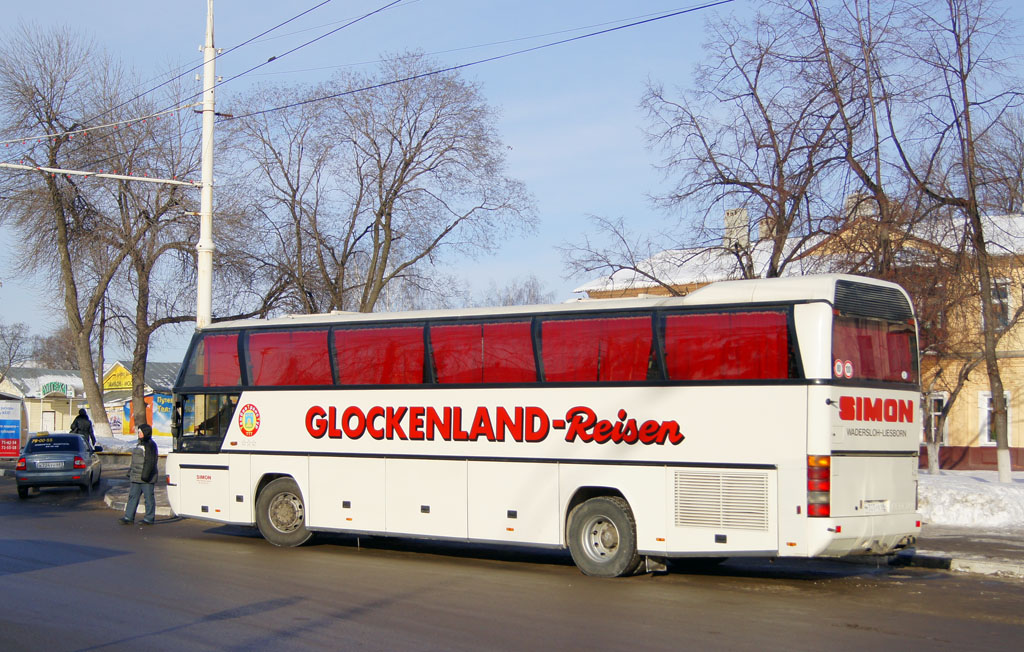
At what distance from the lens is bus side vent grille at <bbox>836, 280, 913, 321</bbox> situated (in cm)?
1131

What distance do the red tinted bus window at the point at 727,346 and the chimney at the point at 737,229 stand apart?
1104 cm

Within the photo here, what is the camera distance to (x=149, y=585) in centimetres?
1141

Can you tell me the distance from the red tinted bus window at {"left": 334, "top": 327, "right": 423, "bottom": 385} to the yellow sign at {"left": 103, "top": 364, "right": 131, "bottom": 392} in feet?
248

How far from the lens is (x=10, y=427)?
34.1 m

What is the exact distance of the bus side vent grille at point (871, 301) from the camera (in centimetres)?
1131

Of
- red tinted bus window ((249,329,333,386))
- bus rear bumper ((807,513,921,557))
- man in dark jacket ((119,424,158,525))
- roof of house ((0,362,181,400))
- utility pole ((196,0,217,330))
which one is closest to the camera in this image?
bus rear bumper ((807,513,921,557))

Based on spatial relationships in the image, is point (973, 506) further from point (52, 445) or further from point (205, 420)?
point (52, 445)

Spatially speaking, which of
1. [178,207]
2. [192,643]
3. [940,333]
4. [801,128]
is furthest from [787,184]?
[178,207]

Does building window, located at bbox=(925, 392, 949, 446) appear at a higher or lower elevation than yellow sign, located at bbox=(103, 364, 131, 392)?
lower

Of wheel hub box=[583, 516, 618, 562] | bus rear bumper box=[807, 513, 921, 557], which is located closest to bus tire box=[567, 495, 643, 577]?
wheel hub box=[583, 516, 618, 562]

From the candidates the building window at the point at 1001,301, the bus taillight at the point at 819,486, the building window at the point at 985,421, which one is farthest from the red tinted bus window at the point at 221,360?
the building window at the point at 985,421

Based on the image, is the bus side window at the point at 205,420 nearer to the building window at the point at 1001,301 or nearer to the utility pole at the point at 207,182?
the utility pole at the point at 207,182

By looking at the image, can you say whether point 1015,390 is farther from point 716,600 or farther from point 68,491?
point 68,491

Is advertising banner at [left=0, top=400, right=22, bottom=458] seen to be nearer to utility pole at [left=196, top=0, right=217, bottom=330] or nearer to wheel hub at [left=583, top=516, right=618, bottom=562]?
utility pole at [left=196, top=0, right=217, bottom=330]
